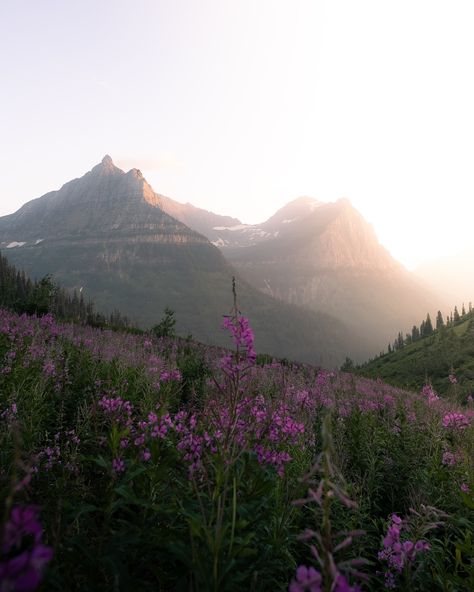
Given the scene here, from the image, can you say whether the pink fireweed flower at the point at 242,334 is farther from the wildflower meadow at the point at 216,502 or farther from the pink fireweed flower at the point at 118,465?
the pink fireweed flower at the point at 118,465

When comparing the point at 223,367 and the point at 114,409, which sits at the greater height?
the point at 223,367

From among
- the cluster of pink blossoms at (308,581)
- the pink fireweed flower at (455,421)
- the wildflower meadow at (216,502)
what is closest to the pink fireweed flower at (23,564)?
the wildflower meadow at (216,502)

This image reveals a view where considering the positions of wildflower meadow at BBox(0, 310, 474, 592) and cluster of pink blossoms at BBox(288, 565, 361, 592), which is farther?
wildflower meadow at BBox(0, 310, 474, 592)

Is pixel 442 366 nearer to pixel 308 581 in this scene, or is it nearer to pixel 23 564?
pixel 308 581

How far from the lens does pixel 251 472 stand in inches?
124

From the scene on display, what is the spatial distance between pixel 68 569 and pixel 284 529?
1.54 metres

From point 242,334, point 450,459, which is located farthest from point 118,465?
point 450,459

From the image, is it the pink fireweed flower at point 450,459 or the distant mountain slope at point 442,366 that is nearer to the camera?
the pink fireweed flower at point 450,459

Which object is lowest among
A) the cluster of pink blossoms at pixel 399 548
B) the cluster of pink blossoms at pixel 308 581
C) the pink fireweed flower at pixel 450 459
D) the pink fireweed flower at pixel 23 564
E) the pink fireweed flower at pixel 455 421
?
the pink fireweed flower at pixel 450 459

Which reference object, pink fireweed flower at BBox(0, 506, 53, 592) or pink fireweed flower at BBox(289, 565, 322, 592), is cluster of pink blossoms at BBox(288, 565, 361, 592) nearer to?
pink fireweed flower at BBox(289, 565, 322, 592)

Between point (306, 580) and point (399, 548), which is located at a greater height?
point (306, 580)

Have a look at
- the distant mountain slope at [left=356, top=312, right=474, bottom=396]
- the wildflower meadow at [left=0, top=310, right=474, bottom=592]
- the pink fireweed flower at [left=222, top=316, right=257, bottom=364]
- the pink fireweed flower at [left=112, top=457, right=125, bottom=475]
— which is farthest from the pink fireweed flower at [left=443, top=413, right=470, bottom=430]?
the distant mountain slope at [left=356, top=312, right=474, bottom=396]

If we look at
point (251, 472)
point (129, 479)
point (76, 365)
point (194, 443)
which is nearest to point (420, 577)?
point (251, 472)

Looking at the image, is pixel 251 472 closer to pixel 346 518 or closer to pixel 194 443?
pixel 194 443
